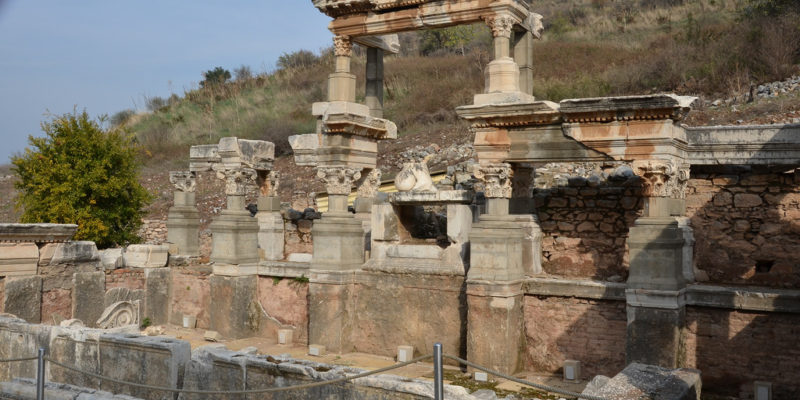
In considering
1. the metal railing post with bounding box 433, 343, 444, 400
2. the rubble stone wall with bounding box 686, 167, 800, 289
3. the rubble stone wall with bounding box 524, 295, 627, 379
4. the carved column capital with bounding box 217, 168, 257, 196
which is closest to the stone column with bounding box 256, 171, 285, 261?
the carved column capital with bounding box 217, 168, 257, 196

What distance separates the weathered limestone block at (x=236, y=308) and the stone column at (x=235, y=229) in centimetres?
40

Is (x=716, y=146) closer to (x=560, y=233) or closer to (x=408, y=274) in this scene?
(x=560, y=233)

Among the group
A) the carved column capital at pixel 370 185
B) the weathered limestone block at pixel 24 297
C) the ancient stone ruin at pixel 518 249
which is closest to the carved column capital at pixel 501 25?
the ancient stone ruin at pixel 518 249

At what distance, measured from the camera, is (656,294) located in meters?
9.01

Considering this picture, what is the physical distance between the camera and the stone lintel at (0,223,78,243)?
1134 cm

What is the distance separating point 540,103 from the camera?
9.93m

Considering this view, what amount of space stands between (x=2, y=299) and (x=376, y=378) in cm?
807

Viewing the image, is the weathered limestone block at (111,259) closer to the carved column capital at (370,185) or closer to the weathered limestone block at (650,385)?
the carved column capital at (370,185)

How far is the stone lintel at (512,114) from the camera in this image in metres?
9.95

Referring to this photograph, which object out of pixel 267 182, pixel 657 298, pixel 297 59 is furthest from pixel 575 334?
pixel 297 59

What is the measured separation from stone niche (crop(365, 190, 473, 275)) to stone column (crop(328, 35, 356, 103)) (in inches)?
79.9

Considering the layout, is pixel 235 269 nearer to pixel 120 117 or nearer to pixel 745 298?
pixel 745 298

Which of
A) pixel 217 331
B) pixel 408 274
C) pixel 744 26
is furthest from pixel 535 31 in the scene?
pixel 744 26

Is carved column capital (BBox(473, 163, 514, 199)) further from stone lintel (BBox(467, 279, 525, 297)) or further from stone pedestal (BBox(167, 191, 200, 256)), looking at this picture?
stone pedestal (BBox(167, 191, 200, 256))
